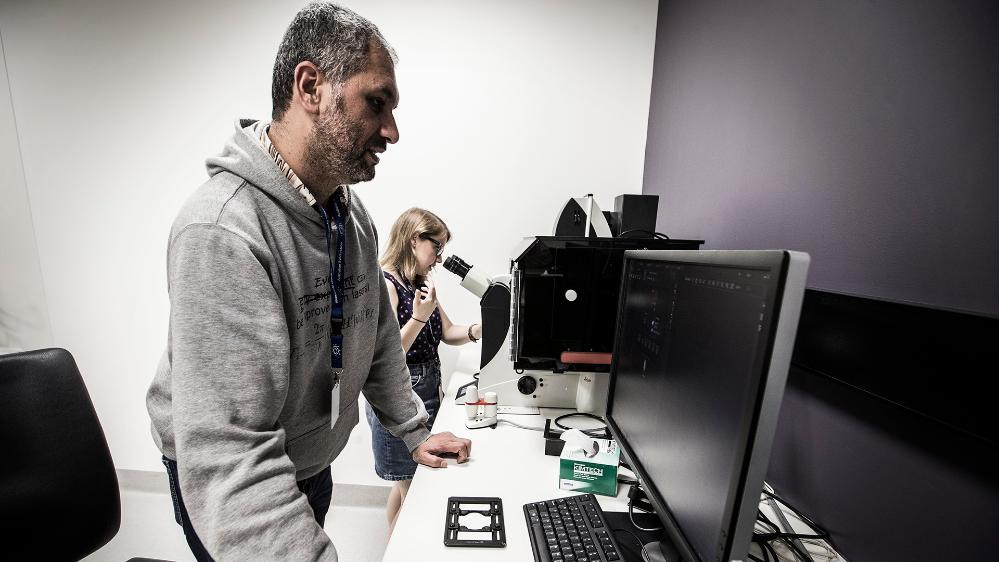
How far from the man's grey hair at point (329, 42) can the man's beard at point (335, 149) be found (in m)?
0.08

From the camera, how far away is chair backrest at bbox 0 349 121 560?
0.85 meters

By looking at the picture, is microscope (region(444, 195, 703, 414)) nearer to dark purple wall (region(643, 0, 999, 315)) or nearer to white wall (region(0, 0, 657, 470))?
dark purple wall (region(643, 0, 999, 315))

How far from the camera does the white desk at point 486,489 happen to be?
0.72 m

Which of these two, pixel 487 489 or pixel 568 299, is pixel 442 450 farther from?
pixel 568 299

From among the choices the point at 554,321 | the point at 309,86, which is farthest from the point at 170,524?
the point at 309,86

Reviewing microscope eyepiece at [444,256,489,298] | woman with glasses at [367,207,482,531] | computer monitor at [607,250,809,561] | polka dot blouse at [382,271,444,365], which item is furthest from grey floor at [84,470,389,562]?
computer monitor at [607,250,809,561]

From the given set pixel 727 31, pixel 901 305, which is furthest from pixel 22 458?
pixel 727 31

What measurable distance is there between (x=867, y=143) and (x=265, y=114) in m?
2.47

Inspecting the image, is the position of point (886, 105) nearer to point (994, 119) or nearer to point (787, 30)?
point (994, 119)

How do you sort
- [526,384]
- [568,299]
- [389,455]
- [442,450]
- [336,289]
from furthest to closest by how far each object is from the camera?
[389,455]
[526,384]
[568,299]
[442,450]
[336,289]

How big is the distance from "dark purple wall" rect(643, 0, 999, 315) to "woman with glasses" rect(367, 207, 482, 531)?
3.93 ft

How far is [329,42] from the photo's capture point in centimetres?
75

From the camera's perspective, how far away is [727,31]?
1.33 m

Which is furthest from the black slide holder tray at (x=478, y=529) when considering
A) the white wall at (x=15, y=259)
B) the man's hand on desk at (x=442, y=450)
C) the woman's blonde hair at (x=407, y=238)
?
the white wall at (x=15, y=259)
